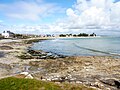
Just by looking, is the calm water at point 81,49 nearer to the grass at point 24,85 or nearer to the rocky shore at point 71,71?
the rocky shore at point 71,71

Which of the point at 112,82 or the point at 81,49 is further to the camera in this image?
the point at 81,49

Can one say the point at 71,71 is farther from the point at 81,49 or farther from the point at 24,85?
the point at 81,49

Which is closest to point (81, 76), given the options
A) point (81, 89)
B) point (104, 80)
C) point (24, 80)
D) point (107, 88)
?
point (104, 80)

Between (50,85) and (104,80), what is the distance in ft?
31.2

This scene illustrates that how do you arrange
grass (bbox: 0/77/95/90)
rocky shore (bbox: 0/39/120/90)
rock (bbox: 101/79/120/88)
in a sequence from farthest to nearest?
rocky shore (bbox: 0/39/120/90) → rock (bbox: 101/79/120/88) → grass (bbox: 0/77/95/90)

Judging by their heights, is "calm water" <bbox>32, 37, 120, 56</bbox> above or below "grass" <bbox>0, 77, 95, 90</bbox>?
below

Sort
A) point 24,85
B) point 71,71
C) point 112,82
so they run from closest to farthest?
point 24,85 → point 112,82 → point 71,71

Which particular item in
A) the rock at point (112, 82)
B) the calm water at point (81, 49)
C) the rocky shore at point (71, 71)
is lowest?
the calm water at point (81, 49)

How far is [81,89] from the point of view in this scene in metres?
14.4

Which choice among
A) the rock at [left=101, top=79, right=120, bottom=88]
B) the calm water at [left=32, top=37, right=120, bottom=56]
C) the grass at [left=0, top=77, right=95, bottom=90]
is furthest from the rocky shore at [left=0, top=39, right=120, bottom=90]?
the calm water at [left=32, top=37, right=120, bottom=56]

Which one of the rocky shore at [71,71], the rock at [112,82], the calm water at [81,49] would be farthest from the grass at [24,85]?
the calm water at [81,49]

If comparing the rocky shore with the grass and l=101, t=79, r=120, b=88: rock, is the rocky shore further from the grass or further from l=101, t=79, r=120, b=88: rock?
the grass

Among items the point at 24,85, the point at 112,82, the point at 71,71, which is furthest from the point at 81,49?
the point at 24,85

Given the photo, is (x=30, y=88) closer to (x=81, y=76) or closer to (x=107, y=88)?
(x=107, y=88)
